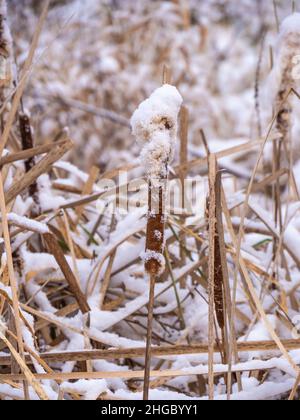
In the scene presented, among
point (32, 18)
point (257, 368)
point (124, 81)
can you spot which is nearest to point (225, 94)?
point (124, 81)

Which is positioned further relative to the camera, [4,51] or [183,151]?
[183,151]

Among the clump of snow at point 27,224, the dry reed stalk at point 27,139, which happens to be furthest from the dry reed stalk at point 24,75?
the dry reed stalk at point 27,139

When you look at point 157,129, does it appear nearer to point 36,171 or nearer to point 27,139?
point 36,171

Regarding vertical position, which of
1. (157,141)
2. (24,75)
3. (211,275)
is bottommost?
(211,275)

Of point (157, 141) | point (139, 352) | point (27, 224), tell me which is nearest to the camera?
point (157, 141)

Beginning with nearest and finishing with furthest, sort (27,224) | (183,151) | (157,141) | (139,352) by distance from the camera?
1. (157,141)
2. (139,352)
3. (27,224)
4. (183,151)

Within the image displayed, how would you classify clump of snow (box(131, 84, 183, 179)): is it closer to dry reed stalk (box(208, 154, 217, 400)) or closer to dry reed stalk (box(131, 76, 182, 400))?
dry reed stalk (box(131, 76, 182, 400))

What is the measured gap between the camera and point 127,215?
1.19 meters

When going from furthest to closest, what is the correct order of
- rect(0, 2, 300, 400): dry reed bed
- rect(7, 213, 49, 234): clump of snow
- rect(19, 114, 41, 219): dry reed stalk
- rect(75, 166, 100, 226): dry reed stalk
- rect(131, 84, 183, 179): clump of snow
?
rect(75, 166, 100, 226): dry reed stalk < rect(19, 114, 41, 219): dry reed stalk < rect(7, 213, 49, 234): clump of snow < rect(0, 2, 300, 400): dry reed bed < rect(131, 84, 183, 179): clump of snow

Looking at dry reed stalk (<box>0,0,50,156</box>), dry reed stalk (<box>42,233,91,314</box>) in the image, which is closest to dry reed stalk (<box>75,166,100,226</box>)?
dry reed stalk (<box>42,233,91,314</box>)

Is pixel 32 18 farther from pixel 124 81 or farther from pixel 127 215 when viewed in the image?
pixel 127 215

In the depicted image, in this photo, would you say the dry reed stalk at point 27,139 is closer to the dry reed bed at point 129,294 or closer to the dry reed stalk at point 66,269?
the dry reed bed at point 129,294

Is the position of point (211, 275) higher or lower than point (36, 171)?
lower

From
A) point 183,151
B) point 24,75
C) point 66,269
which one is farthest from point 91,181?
point 24,75
